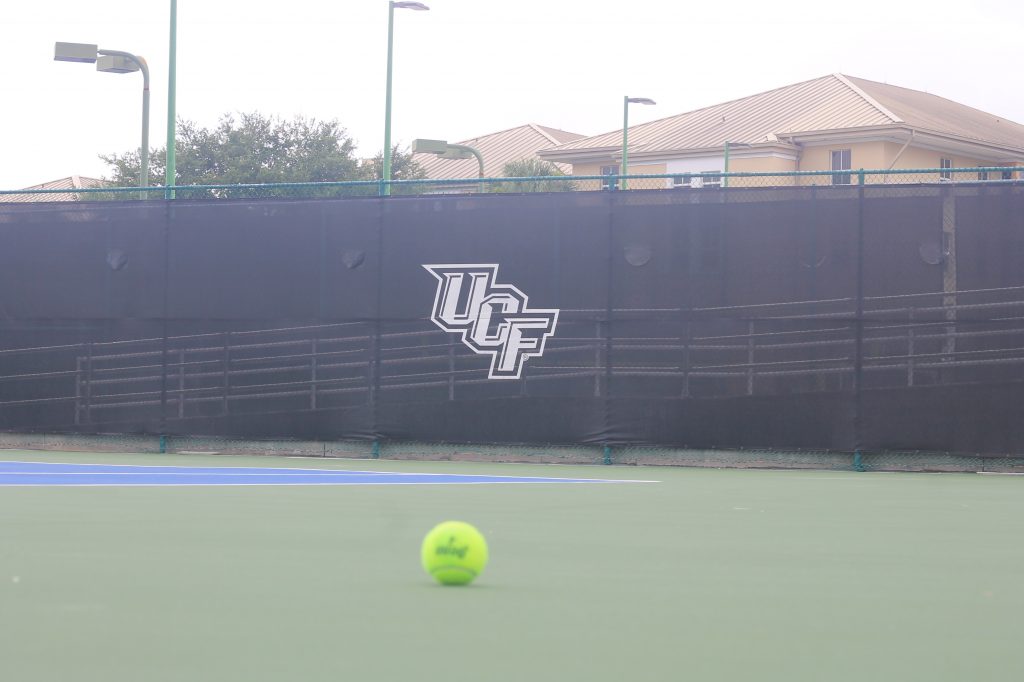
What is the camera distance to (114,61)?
51.7 ft

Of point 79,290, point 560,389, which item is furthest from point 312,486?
point 79,290

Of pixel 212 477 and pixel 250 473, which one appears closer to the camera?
pixel 212 477

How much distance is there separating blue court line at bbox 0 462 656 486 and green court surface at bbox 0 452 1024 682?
4.11 ft

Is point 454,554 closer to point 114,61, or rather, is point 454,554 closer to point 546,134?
point 114,61

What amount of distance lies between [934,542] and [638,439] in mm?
5679

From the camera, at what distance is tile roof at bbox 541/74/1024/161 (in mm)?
42344

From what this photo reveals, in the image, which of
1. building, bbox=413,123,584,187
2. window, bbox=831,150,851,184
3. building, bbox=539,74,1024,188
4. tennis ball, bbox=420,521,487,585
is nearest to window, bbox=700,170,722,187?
tennis ball, bbox=420,521,487,585

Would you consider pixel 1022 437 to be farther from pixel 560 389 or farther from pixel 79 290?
pixel 79 290

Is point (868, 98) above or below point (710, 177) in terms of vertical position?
above

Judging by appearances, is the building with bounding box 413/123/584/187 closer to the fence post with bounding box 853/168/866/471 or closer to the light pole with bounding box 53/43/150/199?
the light pole with bounding box 53/43/150/199

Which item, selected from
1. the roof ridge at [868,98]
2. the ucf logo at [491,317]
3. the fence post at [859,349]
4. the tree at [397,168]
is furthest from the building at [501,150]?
the fence post at [859,349]

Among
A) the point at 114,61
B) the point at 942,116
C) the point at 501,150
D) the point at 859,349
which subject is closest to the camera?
the point at 859,349

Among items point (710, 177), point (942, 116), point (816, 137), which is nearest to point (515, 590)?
point (710, 177)

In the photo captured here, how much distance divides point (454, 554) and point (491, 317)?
25.1ft
